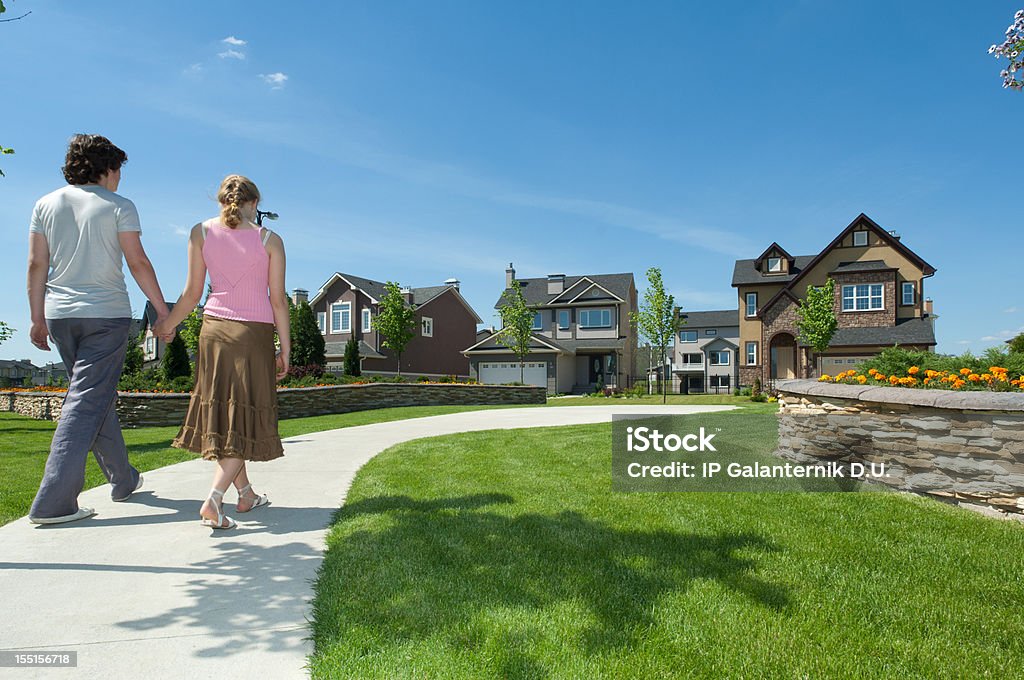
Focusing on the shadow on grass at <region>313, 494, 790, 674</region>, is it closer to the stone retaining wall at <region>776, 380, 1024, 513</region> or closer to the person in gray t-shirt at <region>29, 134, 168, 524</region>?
the person in gray t-shirt at <region>29, 134, 168, 524</region>

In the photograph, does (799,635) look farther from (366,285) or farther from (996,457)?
(366,285)

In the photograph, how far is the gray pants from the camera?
418 centimetres

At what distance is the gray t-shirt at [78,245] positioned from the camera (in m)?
4.16

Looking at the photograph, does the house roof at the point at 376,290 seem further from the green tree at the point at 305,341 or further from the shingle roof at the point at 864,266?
the shingle roof at the point at 864,266

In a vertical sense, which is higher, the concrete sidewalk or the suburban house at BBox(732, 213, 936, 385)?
the suburban house at BBox(732, 213, 936, 385)

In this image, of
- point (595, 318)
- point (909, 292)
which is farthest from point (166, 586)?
point (595, 318)

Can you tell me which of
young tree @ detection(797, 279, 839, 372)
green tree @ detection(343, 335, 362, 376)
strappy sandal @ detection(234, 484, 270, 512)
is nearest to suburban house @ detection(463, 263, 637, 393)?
green tree @ detection(343, 335, 362, 376)

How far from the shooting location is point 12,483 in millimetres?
5734

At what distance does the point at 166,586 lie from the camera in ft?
10.5

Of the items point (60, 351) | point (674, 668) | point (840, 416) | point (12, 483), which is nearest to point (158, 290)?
point (60, 351)

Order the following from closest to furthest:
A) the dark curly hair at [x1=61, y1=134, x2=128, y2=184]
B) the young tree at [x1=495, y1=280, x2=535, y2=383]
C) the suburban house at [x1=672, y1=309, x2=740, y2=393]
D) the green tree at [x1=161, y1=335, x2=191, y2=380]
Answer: the dark curly hair at [x1=61, y1=134, x2=128, y2=184], the green tree at [x1=161, y1=335, x2=191, y2=380], the young tree at [x1=495, y1=280, x2=535, y2=383], the suburban house at [x1=672, y1=309, x2=740, y2=393]

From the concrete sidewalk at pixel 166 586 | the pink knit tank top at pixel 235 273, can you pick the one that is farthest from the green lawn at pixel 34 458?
the pink knit tank top at pixel 235 273

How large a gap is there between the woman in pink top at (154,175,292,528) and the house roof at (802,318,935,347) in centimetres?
3241

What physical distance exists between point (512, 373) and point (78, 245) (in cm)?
3415
